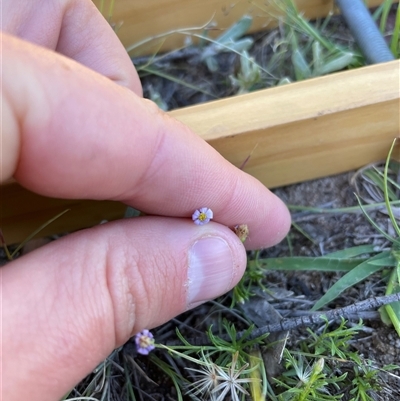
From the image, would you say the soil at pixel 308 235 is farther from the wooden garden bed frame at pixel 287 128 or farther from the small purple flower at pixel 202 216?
the small purple flower at pixel 202 216

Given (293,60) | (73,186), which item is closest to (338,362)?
(73,186)

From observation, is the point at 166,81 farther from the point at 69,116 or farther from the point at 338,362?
the point at 338,362

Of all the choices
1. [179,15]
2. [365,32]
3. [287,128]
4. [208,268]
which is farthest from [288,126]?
[179,15]

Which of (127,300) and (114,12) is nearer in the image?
(127,300)

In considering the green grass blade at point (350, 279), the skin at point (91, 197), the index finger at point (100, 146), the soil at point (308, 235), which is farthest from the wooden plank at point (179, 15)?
the green grass blade at point (350, 279)

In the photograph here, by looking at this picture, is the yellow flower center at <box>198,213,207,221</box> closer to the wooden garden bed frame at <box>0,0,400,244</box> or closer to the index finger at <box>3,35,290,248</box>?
the index finger at <box>3,35,290,248</box>
